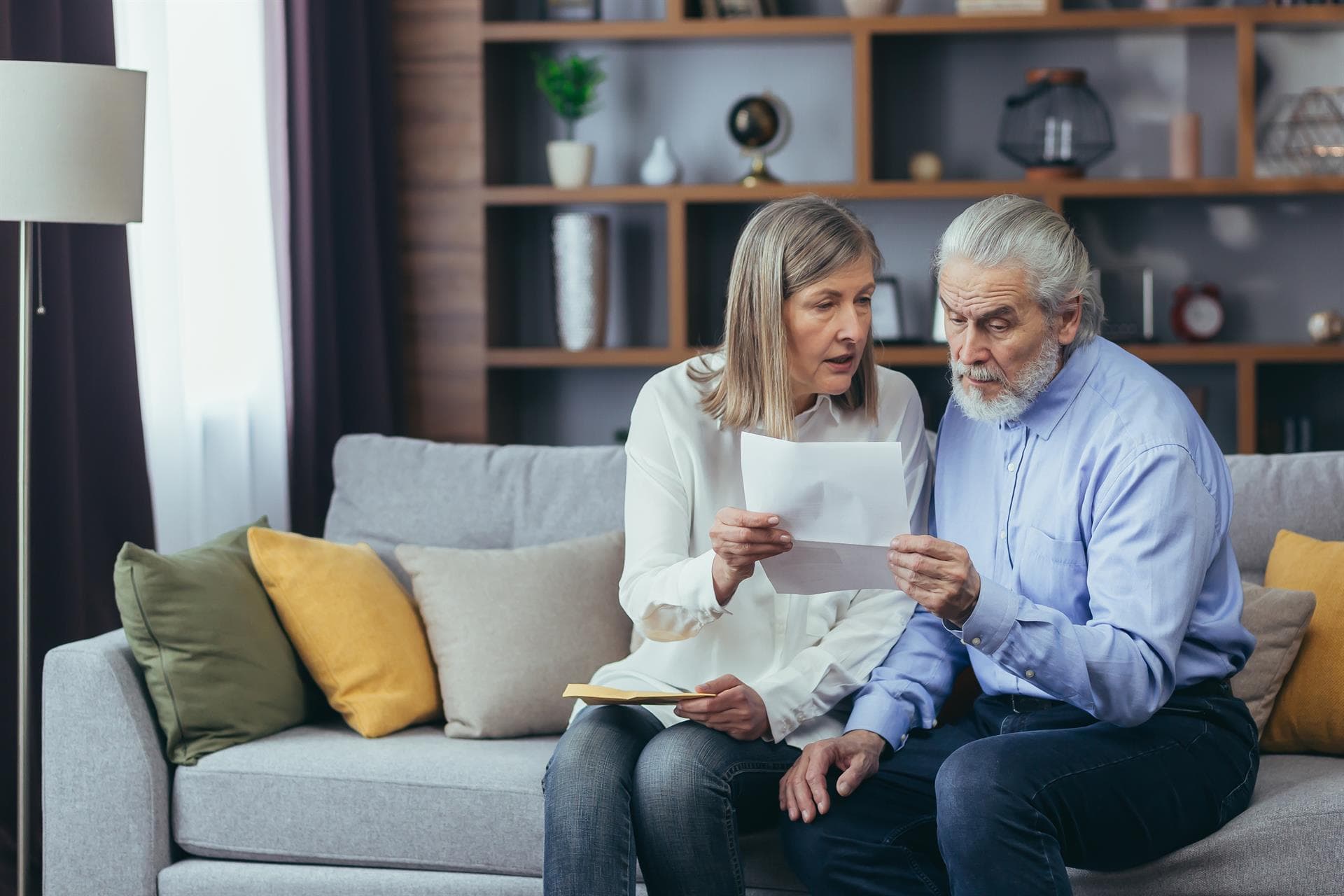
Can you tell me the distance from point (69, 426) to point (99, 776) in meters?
0.67

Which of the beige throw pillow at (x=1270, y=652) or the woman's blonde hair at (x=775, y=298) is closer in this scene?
the woman's blonde hair at (x=775, y=298)

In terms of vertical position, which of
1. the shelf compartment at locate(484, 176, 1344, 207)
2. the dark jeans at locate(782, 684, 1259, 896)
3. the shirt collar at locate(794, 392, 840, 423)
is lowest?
the dark jeans at locate(782, 684, 1259, 896)

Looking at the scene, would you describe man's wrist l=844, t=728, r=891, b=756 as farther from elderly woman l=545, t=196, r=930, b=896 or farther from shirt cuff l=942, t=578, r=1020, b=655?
shirt cuff l=942, t=578, r=1020, b=655

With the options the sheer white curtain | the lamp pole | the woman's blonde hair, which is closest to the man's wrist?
the woman's blonde hair

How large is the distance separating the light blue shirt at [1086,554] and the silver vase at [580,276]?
5.84 ft

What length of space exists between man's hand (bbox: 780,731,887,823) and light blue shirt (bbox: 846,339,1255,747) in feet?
0.12

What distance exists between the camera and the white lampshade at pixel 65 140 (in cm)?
189

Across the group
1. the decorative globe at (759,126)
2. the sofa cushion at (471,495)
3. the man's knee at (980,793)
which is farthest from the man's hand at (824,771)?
the decorative globe at (759,126)

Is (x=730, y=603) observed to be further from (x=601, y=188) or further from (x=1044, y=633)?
(x=601, y=188)

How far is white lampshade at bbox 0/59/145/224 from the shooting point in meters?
1.89

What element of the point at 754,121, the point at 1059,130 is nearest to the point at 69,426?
the point at 754,121

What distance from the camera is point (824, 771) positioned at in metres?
1.74

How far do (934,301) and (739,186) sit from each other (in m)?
0.63

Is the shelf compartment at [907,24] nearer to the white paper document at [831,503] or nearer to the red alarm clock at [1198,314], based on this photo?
the red alarm clock at [1198,314]
